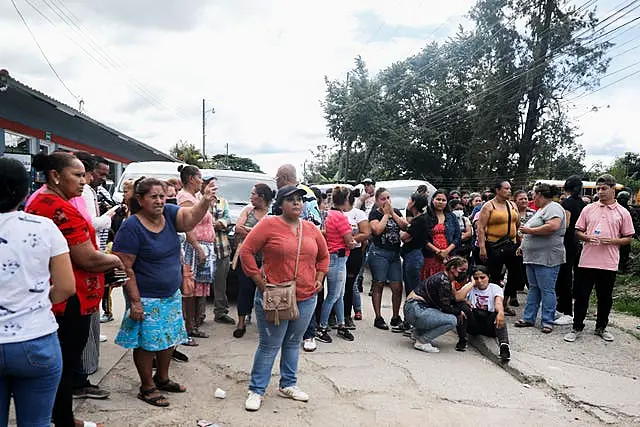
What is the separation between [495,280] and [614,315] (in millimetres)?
1941

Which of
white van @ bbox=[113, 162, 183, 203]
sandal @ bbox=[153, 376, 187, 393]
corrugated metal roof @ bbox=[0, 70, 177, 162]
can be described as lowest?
sandal @ bbox=[153, 376, 187, 393]

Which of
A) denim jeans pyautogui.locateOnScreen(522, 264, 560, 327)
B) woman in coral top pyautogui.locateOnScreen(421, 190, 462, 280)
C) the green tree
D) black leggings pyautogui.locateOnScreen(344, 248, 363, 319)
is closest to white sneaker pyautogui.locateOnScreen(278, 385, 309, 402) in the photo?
black leggings pyautogui.locateOnScreen(344, 248, 363, 319)

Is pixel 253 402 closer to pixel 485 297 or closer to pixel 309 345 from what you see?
pixel 309 345

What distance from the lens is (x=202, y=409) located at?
427 cm

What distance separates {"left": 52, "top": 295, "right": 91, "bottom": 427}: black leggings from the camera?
3.44 m

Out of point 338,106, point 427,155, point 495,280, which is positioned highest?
point 338,106

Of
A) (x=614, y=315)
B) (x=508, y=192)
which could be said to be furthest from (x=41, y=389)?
(x=614, y=315)

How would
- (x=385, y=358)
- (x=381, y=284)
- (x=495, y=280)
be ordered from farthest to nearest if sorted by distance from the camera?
(x=495, y=280)
(x=381, y=284)
(x=385, y=358)

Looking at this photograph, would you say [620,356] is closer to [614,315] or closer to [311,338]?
[614,315]

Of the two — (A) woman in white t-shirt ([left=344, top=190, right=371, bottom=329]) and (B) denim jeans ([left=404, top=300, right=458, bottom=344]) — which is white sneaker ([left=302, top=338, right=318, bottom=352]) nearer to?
(A) woman in white t-shirt ([left=344, top=190, right=371, bottom=329])

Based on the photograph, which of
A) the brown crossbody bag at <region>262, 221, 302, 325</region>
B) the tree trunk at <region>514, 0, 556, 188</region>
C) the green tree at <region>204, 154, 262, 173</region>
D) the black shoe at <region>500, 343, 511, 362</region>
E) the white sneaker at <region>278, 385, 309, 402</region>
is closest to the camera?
the brown crossbody bag at <region>262, 221, 302, 325</region>

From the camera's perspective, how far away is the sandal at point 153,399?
4230mm

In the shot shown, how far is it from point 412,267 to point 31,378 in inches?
211

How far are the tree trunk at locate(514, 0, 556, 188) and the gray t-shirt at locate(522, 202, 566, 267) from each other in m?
19.8
